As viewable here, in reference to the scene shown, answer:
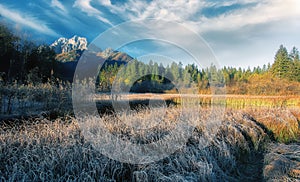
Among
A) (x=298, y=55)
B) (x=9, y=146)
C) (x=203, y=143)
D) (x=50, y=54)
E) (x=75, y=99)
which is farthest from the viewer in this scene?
(x=298, y=55)

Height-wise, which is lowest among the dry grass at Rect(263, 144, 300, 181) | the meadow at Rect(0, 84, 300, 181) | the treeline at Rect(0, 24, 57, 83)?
the dry grass at Rect(263, 144, 300, 181)

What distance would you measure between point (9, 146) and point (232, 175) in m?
3.21

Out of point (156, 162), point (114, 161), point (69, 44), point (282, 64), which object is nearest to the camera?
point (114, 161)

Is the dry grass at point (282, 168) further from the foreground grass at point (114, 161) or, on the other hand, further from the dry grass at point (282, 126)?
the dry grass at point (282, 126)

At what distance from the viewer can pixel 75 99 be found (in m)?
8.41

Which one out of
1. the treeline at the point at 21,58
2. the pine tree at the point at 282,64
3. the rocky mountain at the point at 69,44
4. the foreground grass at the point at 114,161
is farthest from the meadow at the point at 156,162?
the rocky mountain at the point at 69,44

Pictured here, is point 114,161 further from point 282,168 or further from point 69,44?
point 69,44

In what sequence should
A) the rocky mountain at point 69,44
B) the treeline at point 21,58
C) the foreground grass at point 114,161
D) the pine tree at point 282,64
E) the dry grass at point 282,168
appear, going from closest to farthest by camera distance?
the foreground grass at point 114,161 < the dry grass at point 282,168 < the treeline at point 21,58 < the pine tree at point 282,64 < the rocky mountain at point 69,44

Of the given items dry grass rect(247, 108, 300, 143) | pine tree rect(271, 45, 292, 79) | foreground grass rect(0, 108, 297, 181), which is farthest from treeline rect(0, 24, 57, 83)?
pine tree rect(271, 45, 292, 79)

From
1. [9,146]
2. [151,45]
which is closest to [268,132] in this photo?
[151,45]

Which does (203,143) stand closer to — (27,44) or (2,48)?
(2,48)

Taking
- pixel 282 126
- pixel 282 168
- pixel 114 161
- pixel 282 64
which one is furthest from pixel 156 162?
pixel 282 64

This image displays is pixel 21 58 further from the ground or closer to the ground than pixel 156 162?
further from the ground

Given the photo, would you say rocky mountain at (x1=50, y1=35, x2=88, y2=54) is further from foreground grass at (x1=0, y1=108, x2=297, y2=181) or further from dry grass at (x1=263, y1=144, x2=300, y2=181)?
dry grass at (x1=263, y1=144, x2=300, y2=181)
